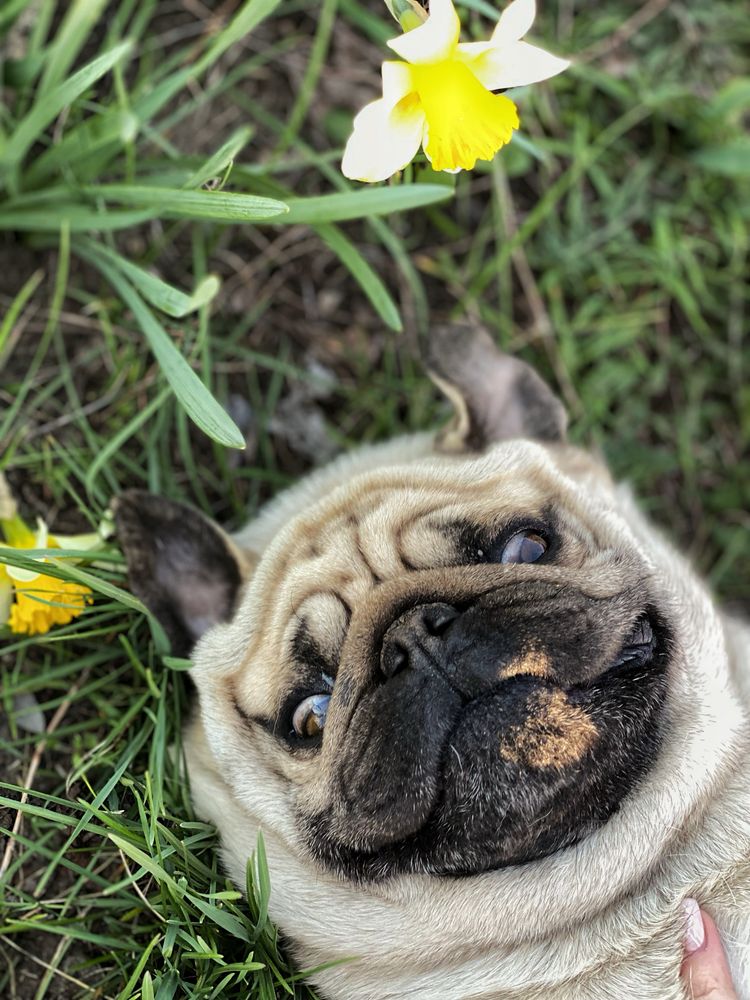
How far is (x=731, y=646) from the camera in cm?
377

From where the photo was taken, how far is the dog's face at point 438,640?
107 inches

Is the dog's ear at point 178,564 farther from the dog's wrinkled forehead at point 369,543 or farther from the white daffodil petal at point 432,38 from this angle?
the white daffodil petal at point 432,38

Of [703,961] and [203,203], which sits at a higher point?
[203,203]

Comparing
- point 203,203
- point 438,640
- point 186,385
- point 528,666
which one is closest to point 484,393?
point 186,385

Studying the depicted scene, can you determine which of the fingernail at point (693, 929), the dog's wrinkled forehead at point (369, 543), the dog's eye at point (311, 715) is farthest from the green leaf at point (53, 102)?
the fingernail at point (693, 929)

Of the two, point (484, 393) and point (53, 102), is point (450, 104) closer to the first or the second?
point (484, 393)

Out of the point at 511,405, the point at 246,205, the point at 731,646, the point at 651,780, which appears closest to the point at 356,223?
the point at 511,405

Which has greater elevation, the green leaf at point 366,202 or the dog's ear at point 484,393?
the green leaf at point 366,202

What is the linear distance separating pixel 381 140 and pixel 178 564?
186 centimetres

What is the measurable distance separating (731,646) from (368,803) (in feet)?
5.80

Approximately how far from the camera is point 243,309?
4883mm

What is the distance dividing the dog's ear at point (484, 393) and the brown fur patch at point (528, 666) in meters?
1.53

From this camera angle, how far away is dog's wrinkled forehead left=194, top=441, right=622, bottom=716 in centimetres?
329

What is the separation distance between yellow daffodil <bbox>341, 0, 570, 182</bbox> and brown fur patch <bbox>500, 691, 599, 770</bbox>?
5.19 feet
